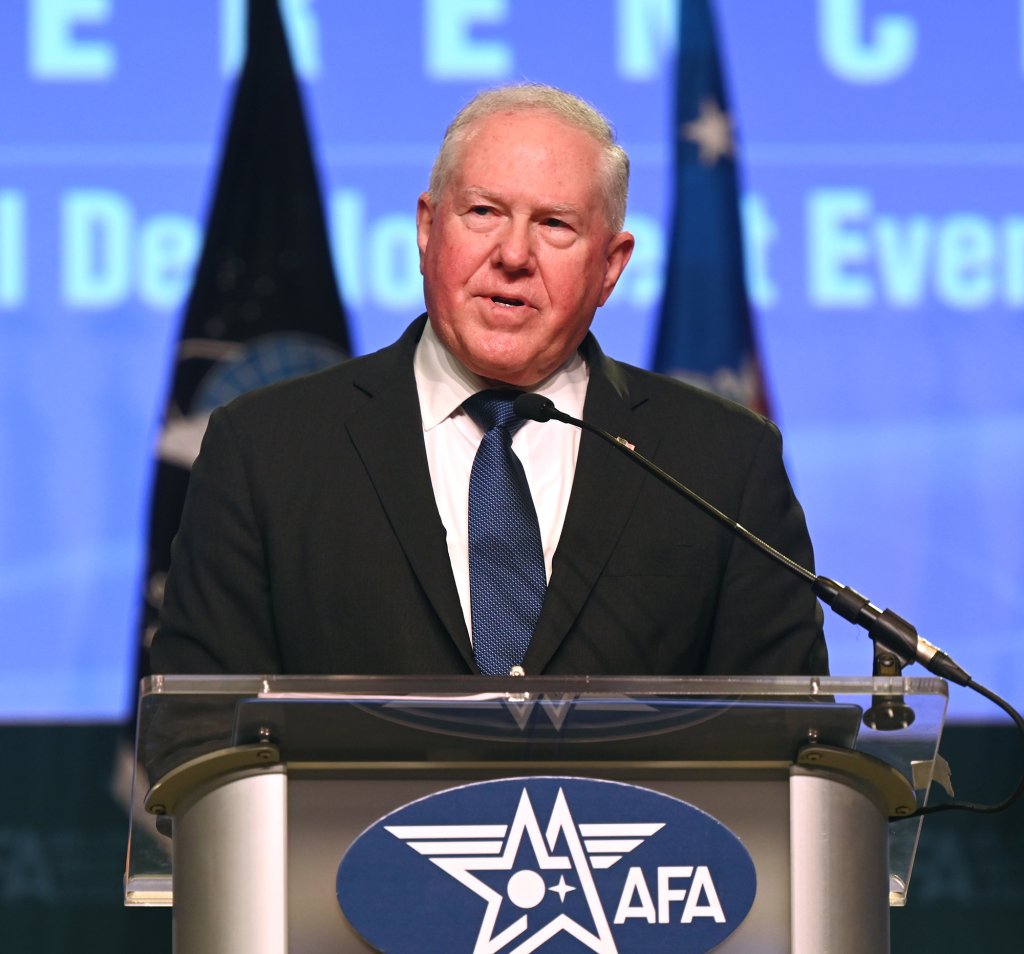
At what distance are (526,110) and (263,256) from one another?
1803 mm

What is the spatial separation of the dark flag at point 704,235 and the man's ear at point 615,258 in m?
1.58

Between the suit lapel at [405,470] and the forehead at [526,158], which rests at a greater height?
the forehead at [526,158]

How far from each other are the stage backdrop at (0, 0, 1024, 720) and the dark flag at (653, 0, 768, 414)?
0.12 ft

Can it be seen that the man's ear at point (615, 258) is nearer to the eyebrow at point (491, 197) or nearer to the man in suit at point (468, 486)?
the man in suit at point (468, 486)

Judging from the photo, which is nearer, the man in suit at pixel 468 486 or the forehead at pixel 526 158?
the man in suit at pixel 468 486

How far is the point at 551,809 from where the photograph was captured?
1397 mm

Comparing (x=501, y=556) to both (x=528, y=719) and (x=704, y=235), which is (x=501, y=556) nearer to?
(x=528, y=719)

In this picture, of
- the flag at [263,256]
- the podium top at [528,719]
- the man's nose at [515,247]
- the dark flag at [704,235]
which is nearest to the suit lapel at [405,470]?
the man's nose at [515,247]

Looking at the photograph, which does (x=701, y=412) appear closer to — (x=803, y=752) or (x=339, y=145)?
(x=803, y=752)

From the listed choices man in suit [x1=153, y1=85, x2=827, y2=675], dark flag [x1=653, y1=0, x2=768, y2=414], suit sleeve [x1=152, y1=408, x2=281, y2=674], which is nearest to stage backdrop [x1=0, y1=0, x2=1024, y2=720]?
dark flag [x1=653, y1=0, x2=768, y2=414]

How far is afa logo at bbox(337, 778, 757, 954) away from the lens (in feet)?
4.51

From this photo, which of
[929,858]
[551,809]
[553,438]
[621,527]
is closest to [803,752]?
[551,809]

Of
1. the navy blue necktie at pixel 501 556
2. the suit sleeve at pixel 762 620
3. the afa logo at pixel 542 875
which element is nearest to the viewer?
the afa logo at pixel 542 875

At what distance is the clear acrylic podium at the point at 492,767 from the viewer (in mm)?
1387
